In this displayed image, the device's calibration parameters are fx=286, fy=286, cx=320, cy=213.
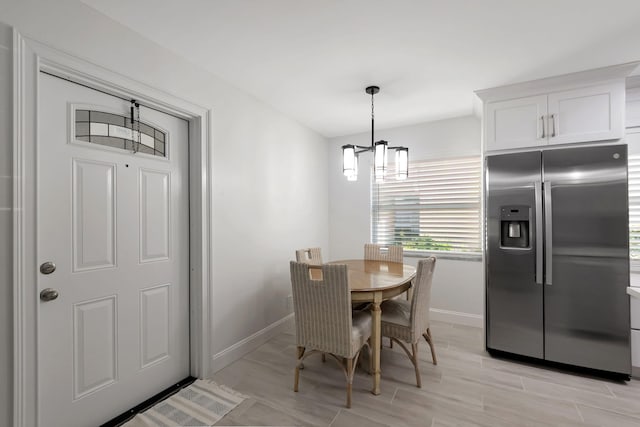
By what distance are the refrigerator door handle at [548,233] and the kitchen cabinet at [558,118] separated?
0.47m

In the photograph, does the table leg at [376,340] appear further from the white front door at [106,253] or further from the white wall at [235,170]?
the white front door at [106,253]

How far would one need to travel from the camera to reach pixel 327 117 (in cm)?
350

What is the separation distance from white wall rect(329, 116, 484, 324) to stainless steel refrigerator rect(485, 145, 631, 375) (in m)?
0.77

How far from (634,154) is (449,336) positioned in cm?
241

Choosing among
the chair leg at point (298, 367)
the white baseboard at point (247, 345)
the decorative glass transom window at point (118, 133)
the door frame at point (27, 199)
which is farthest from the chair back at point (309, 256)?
the door frame at point (27, 199)

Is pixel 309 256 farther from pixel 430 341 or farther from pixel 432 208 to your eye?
pixel 432 208

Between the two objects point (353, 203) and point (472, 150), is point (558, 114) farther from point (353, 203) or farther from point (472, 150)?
point (353, 203)

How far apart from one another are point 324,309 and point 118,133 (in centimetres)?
182

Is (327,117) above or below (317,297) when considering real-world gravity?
above

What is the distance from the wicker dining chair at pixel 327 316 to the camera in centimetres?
193

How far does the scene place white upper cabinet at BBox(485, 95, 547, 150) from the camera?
101 inches

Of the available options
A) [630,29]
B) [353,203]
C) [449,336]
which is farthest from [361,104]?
[449,336]

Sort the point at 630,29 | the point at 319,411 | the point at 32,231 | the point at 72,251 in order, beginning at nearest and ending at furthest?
the point at 32,231, the point at 72,251, the point at 630,29, the point at 319,411

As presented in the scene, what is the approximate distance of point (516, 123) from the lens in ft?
8.72
